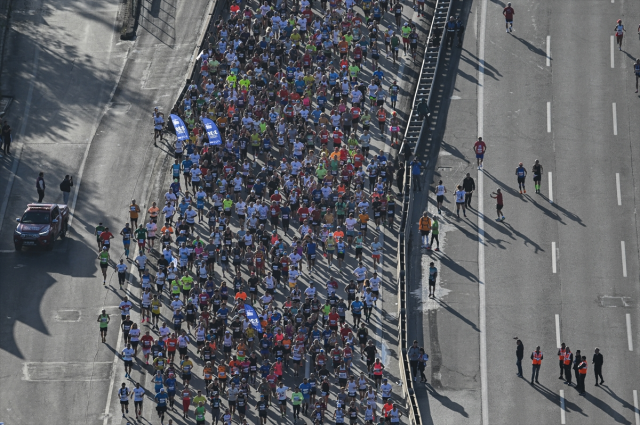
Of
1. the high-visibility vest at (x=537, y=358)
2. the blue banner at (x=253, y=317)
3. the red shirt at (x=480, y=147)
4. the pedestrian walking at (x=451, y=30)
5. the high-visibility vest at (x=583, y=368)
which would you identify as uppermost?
the pedestrian walking at (x=451, y=30)

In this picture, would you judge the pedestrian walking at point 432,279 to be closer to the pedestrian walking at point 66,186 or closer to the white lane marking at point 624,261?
the white lane marking at point 624,261

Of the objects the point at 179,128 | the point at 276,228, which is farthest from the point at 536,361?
the point at 179,128

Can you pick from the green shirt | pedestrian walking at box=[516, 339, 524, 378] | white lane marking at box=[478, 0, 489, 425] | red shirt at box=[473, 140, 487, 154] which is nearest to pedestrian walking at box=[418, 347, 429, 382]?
white lane marking at box=[478, 0, 489, 425]

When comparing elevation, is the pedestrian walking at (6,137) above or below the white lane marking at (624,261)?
above

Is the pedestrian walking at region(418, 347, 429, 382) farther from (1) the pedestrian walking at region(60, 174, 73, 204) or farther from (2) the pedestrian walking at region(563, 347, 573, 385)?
(1) the pedestrian walking at region(60, 174, 73, 204)

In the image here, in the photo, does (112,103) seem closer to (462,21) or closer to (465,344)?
(462,21)

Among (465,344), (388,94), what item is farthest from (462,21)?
(465,344)

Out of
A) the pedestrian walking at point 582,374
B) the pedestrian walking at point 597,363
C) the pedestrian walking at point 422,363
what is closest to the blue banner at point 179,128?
the pedestrian walking at point 422,363

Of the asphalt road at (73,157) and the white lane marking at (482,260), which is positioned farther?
the asphalt road at (73,157)
